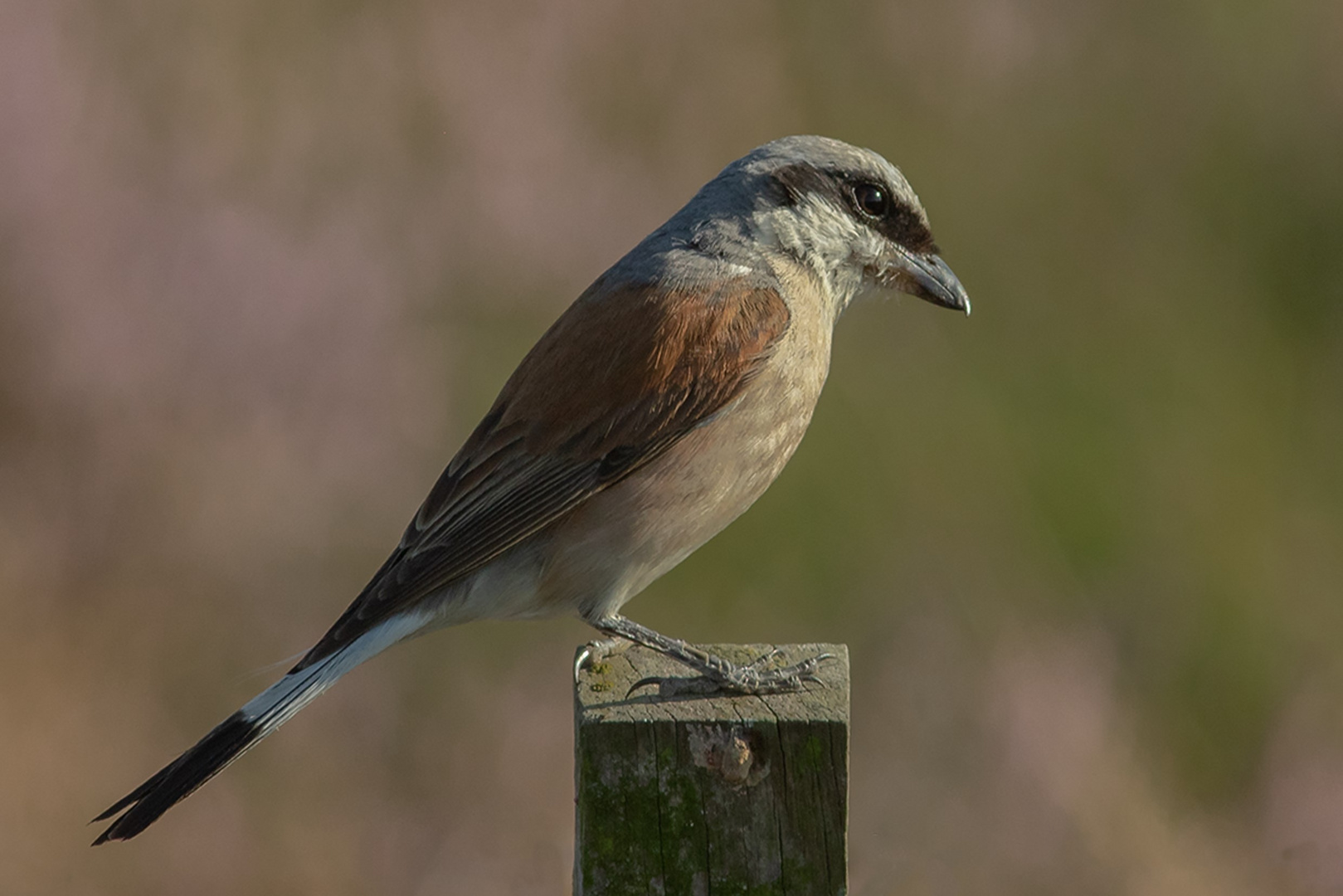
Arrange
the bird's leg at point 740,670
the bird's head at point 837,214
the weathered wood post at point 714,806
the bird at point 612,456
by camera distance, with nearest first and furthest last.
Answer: the weathered wood post at point 714,806 → the bird's leg at point 740,670 → the bird at point 612,456 → the bird's head at point 837,214

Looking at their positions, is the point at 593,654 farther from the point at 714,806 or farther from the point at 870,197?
the point at 870,197

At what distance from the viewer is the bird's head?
3.35 metres

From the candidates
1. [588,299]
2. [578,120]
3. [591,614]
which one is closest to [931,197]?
[578,120]

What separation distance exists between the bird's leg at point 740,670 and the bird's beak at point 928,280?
109 cm

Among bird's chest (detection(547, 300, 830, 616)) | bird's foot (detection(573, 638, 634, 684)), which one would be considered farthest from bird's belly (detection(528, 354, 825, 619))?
bird's foot (detection(573, 638, 634, 684))

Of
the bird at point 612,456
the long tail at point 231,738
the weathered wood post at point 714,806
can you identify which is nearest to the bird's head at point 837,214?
the bird at point 612,456

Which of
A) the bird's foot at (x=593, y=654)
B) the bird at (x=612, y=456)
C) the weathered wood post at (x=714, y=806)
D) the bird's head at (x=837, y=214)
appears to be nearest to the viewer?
the weathered wood post at (x=714, y=806)

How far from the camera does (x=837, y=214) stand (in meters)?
3.39

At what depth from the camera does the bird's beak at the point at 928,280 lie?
11.3 feet

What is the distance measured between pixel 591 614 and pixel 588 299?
26.8 inches

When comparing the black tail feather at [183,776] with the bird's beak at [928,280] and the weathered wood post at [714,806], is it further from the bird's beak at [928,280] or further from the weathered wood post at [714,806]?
the bird's beak at [928,280]

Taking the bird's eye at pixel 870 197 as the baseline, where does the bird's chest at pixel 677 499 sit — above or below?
below

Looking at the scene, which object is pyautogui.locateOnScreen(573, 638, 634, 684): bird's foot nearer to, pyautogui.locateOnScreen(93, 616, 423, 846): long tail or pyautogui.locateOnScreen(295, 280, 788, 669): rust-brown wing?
pyautogui.locateOnScreen(295, 280, 788, 669): rust-brown wing

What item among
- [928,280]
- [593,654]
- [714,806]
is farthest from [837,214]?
[714,806]
